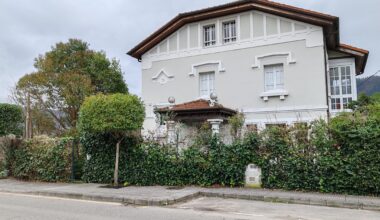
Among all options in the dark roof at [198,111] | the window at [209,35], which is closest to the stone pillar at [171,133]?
the dark roof at [198,111]

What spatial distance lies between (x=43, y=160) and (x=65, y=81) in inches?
565

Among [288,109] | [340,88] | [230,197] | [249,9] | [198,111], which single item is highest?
[249,9]

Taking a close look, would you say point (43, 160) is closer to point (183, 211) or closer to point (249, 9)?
point (183, 211)

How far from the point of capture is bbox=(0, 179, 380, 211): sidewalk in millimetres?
9578

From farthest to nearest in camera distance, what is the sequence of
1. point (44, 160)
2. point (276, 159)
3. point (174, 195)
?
point (44, 160) → point (276, 159) → point (174, 195)

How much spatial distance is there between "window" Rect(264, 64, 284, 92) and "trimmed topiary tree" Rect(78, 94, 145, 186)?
681cm

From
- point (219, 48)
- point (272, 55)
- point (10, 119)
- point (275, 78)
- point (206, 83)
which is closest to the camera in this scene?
point (272, 55)

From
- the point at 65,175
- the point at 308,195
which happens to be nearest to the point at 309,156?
the point at 308,195

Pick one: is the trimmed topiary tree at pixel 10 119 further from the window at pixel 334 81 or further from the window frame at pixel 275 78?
the window at pixel 334 81

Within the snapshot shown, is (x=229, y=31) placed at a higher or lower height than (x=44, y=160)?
higher

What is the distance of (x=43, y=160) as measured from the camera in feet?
49.2

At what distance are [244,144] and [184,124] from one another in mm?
4847

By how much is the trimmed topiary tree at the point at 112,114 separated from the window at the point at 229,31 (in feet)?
23.1

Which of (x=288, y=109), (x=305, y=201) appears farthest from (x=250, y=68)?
(x=305, y=201)
